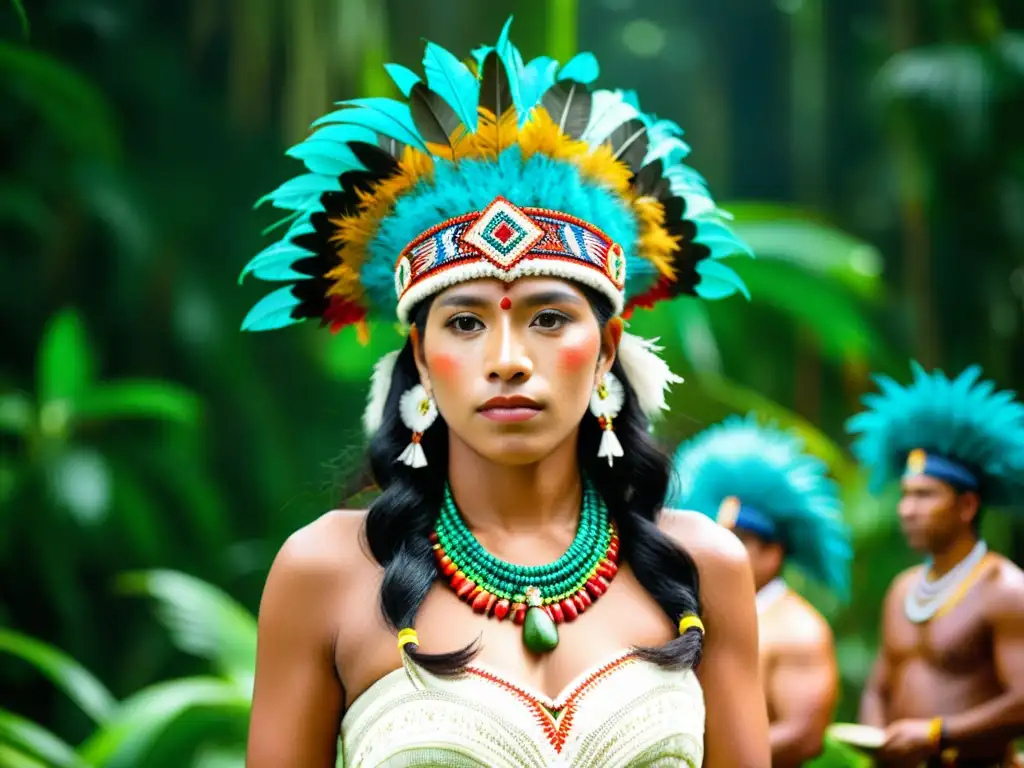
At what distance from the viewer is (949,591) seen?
3.77 m

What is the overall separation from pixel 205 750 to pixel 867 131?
26.5 feet

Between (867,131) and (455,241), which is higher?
(867,131)

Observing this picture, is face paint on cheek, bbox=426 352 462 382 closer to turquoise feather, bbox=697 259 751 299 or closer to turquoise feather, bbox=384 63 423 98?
turquoise feather, bbox=384 63 423 98

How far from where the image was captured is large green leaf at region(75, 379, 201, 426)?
20.7 ft

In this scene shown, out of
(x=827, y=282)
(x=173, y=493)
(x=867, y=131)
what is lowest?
(x=173, y=493)

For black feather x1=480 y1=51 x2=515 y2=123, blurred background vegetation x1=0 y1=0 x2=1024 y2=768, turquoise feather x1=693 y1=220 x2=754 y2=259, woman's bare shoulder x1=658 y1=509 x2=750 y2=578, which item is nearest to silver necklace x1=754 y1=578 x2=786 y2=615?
woman's bare shoulder x1=658 y1=509 x2=750 y2=578

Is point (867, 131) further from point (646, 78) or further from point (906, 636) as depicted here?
point (906, 636)

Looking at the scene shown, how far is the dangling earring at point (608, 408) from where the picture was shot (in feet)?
7.44

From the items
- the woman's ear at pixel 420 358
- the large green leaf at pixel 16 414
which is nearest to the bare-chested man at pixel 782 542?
the woman's ear at pixel 420 358

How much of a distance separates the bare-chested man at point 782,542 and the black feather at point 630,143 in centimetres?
147

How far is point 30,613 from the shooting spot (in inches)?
259

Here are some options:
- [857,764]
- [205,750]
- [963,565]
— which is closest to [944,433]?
[963,565]

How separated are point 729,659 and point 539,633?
15.5 inches

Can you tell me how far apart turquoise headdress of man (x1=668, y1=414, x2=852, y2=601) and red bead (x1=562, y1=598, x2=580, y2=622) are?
5.06 ft
